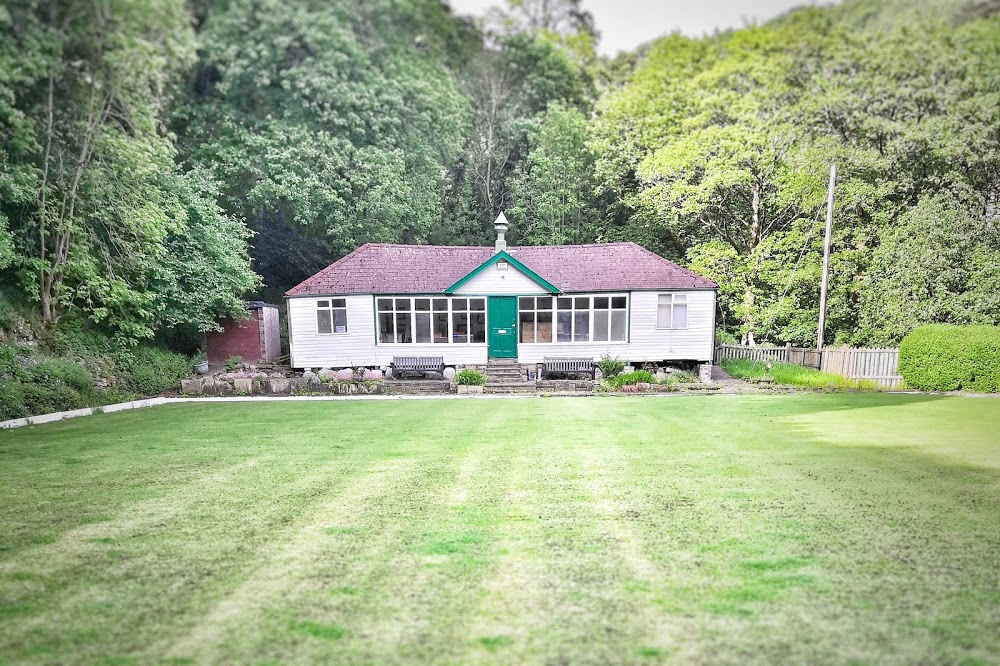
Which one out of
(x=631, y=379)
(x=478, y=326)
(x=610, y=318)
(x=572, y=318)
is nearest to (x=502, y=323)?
(x=478, y=326)

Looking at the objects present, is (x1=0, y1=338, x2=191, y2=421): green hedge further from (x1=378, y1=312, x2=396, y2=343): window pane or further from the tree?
the tree

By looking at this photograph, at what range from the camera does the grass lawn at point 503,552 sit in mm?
2199

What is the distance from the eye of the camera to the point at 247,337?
1630cm

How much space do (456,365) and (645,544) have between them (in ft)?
42.0

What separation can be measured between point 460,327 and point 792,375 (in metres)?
9.87

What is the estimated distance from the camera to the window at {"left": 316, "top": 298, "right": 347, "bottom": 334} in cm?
1535

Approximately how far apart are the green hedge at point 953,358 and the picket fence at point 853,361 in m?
0.36

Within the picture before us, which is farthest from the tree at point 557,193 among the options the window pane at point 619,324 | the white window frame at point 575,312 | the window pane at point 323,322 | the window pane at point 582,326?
the window pane at point 323,322

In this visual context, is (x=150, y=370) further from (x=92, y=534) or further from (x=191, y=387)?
(x=92, y=534)

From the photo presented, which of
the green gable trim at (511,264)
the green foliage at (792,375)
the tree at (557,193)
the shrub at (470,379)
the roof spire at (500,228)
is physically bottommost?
the green foliage at (792,375)

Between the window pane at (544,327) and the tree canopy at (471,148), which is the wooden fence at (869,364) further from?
the window pane at (544,327)

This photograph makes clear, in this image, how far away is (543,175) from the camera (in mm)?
17016

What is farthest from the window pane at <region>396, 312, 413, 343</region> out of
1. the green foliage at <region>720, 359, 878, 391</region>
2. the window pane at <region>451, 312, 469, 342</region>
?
the green foliage at <region>720, 359, 878, 391</region>

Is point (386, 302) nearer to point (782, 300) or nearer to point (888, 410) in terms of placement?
point (888, 410)
